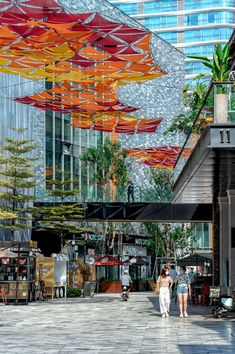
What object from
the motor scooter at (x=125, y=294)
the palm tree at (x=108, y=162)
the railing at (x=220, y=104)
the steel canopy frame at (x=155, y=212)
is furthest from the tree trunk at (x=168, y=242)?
the railing at (x=220, y=104)

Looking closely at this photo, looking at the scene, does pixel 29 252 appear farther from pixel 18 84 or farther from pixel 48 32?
pixel 18 84

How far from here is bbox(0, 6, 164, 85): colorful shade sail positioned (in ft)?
104

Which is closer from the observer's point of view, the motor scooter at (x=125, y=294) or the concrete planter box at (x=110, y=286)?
the motor scooter at (x=125, y=294)

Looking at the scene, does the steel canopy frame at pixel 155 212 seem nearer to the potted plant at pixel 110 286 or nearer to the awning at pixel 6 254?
the awning at pixel 6 254

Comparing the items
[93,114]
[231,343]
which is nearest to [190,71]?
[93,114]

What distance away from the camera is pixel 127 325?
26.4 metres

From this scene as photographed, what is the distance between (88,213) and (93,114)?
244 inches

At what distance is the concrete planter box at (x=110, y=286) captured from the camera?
228ft

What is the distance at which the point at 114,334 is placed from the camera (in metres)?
22.4

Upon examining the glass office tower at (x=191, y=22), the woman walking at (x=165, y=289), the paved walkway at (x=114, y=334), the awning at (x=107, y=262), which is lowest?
the paved walkway at (x=114, y=334)

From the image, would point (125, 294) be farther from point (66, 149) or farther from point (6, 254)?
point (66, 149)

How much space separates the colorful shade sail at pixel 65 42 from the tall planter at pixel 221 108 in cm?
1007

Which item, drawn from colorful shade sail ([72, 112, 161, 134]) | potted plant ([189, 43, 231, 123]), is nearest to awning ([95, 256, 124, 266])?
colorful shade sail ([72, 112, 161, 134])

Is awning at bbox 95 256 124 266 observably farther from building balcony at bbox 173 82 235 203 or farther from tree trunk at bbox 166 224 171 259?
building balcony at bbox 173 82 235 203
